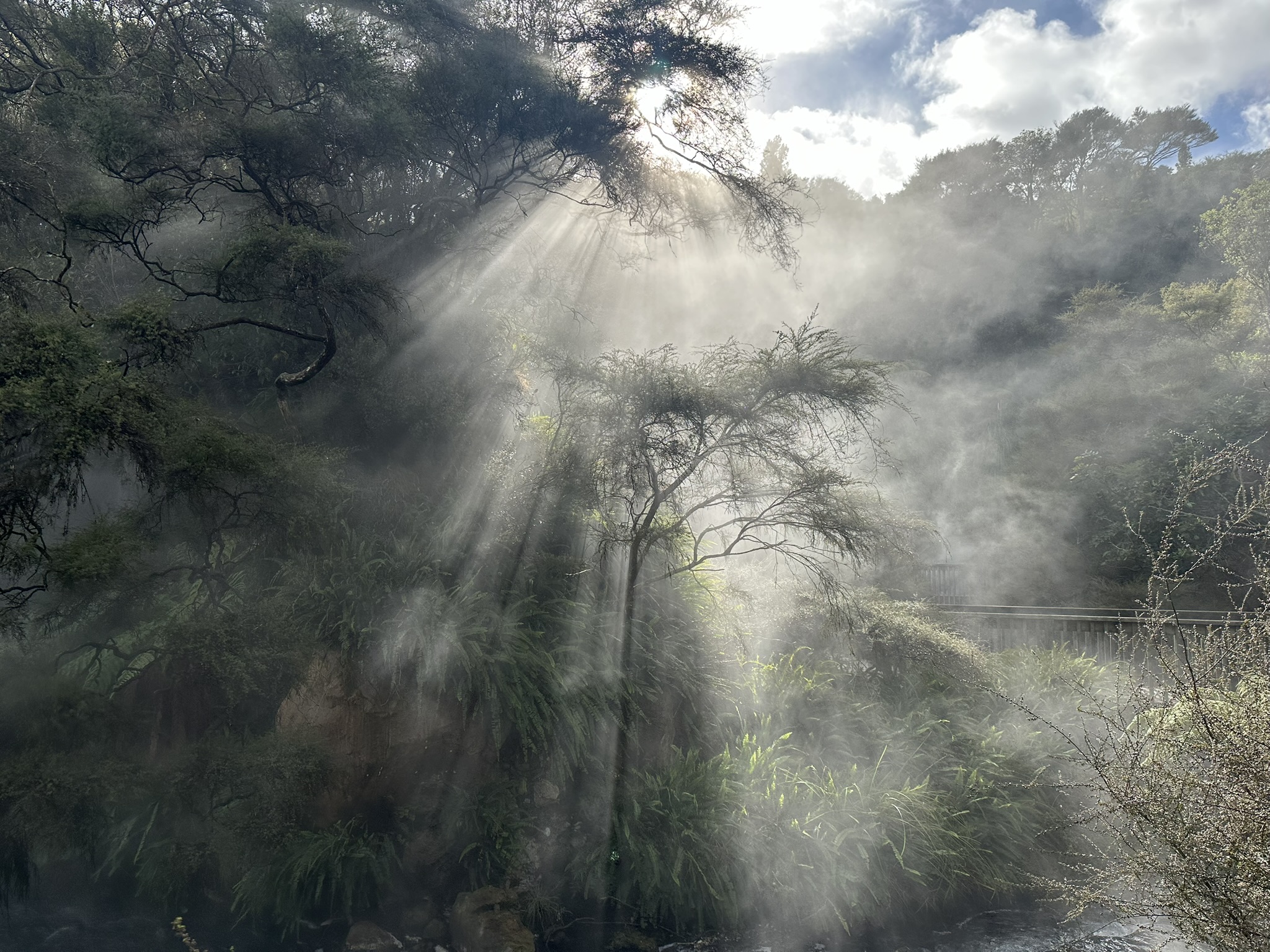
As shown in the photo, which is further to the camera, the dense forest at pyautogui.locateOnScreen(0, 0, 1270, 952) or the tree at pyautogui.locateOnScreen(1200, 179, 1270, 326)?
the tree at pyautogui.locateOnScreen(1200, 179, 1270, 326)

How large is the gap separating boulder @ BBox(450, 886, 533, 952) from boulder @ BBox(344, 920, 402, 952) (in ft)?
1.62

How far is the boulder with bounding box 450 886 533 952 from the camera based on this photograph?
6.48 meters

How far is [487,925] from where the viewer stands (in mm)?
6566

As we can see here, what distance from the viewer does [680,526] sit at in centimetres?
823

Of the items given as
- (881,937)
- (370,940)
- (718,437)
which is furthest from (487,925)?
(718,437)

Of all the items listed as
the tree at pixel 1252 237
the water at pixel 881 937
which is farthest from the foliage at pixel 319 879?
the tree at pixel 1252 237

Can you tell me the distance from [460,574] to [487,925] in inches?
129

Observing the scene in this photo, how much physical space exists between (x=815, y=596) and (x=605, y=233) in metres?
7.04

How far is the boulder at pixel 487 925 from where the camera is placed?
6.48 metres

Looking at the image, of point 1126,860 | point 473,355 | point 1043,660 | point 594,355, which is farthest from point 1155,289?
point 1126,860

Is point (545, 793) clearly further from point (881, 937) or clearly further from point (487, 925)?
point (881, 937)

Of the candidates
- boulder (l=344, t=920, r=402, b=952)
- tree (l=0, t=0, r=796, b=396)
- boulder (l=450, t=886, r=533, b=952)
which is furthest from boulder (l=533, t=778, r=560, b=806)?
tree (l=0, t=0, r=796, b=396)

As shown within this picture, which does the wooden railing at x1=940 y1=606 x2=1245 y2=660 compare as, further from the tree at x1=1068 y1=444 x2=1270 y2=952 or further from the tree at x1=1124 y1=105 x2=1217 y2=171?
the tree at x1=1124 y1=105 x2=1217 y2=171

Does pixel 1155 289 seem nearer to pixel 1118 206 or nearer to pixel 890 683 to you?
pixel 1118 206
